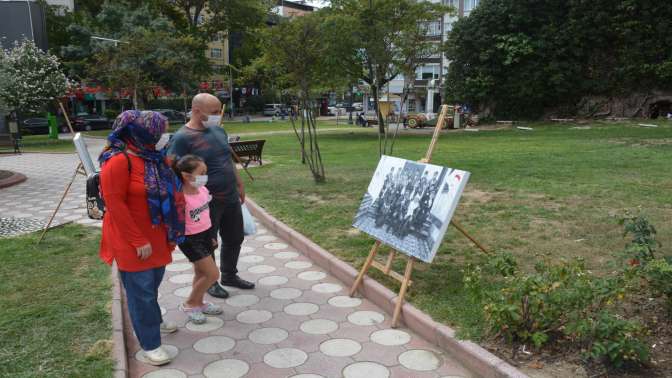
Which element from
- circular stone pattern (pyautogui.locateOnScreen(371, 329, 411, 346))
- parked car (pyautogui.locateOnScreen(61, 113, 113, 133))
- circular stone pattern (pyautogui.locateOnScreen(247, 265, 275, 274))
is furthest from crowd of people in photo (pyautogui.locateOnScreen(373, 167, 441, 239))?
parked car (pyautogui.locateOnScreen(61, 113, 113, 133))

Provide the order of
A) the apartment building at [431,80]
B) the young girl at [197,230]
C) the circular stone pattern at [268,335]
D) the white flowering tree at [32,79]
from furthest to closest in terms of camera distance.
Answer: the apartment building at [431,80], the white flowering tree at [32,79], the circular stone pattern at [268,335], the young girl at [197,230]

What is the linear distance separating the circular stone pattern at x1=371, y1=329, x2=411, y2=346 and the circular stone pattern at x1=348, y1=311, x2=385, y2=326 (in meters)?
0.18

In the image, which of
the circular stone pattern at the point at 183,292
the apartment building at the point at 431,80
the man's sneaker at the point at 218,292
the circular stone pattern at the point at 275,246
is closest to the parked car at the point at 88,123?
the apartment building at the point at 431,80

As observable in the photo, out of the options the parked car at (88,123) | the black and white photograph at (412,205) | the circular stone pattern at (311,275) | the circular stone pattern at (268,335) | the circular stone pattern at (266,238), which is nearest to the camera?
the circular stone pattern at (268,335)

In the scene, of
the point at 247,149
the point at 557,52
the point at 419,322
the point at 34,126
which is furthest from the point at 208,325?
the point at 34,126

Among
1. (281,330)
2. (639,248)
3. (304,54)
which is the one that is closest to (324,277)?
(281,330)

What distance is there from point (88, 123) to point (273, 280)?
113ft

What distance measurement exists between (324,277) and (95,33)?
108 feet

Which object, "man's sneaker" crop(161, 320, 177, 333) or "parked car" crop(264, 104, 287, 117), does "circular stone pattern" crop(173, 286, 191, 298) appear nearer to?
"man's sneaker" crop(161, 320, 177, 333)

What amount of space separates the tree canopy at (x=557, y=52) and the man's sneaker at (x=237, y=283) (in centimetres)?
2732

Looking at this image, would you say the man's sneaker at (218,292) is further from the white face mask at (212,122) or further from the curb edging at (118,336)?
the white face mask at (212,122)

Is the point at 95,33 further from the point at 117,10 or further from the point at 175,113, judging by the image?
the point at 175,113

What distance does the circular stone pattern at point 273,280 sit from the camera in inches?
194

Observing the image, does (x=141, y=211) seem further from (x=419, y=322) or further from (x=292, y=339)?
(x=419, y=322)
